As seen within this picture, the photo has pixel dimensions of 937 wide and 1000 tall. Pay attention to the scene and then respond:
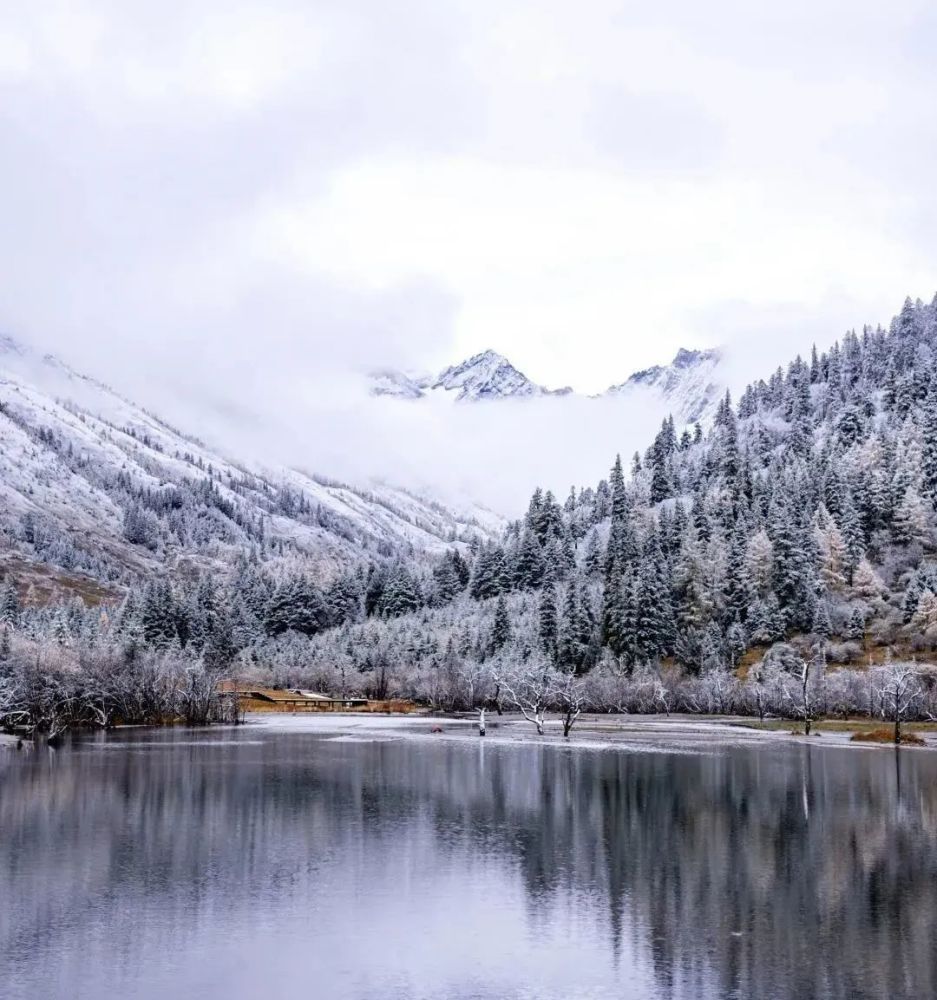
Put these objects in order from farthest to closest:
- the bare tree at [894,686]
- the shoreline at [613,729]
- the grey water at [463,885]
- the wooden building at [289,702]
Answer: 1. the wooden building at [289,702]
2. the bare tree at [894,686]
3. the shoreline at [613,729]
4. the grey water at [463,885]

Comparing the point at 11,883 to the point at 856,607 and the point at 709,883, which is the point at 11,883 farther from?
the point at 856,607

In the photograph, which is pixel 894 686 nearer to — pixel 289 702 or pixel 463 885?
pixel 289 702

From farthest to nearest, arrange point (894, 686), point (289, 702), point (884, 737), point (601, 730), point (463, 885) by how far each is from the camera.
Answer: point (289, 702), point (601, 730), point (894, 686), point (884, 737), point (463, 885)

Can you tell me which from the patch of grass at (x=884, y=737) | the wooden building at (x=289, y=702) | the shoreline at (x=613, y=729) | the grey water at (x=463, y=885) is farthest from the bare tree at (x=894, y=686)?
the wooden building at (x=289, y=702)

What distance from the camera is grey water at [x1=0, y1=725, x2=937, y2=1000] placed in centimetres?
2919

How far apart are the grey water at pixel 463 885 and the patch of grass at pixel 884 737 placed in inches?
1374

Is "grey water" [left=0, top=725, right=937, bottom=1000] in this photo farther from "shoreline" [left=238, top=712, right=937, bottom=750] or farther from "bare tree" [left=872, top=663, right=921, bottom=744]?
"bare tree" [left=872, top=663, right=921, bottom=744]

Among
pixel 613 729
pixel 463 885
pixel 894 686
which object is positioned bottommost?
pixel 463 885

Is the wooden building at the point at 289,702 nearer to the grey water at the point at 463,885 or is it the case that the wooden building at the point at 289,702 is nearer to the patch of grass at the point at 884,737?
the patch of grass at the point at 884,737

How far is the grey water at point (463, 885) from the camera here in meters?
29.2

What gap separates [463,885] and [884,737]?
Answer: 84453mm

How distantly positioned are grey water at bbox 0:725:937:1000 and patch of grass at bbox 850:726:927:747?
34.9 meters

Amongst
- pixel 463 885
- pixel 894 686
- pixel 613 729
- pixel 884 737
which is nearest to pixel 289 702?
pixel 613 729

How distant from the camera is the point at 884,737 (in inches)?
4437
